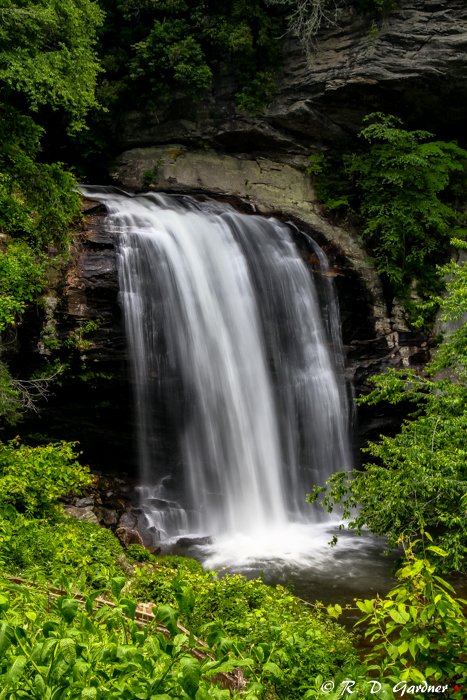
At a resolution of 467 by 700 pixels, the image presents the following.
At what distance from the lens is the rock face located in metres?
17.1

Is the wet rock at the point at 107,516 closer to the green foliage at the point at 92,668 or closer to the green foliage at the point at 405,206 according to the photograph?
the green foliage at the point at 92,668

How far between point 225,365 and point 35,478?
20.0 feet

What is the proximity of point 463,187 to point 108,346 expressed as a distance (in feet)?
40.9

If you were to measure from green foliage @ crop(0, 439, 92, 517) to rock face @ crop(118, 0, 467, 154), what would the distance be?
13.0 m

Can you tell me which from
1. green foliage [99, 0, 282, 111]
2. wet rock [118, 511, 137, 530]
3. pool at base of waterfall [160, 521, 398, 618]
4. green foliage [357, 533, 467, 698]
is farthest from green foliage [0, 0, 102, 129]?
green foliage [357, 533, 467, 698]

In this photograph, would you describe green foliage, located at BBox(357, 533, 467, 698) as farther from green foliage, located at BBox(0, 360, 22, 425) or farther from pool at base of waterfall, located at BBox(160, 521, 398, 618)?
green foliage, located at BBox(0, 360, 22, 425)

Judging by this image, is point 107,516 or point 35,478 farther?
point 107,516

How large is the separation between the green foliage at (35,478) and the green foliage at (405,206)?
10.7 m

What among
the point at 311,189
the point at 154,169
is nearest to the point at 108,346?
the point at 154,169

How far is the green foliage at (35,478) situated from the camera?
7258 millimetres

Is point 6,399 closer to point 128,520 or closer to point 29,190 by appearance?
point 128,520

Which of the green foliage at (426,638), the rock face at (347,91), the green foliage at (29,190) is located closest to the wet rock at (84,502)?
the green foliage at (29,190)

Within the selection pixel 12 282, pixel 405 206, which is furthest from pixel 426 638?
pixel 405 206

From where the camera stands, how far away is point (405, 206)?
16.6m
